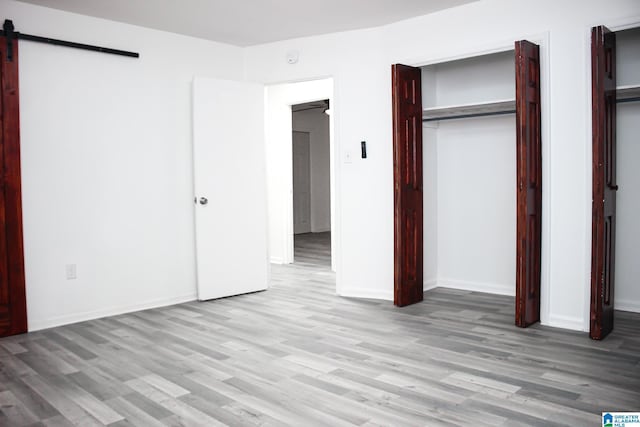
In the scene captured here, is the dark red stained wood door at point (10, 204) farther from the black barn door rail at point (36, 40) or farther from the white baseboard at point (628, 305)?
the white baseboard at point (628, 305)

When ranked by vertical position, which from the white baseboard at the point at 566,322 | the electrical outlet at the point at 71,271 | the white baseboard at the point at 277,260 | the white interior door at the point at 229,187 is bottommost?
the white baseboard at the point at 566,322

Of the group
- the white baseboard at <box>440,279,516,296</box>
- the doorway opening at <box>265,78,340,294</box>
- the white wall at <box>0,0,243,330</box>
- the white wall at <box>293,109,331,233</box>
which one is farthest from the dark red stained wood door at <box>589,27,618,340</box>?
the white wall at <box>293,109,331,233</box>

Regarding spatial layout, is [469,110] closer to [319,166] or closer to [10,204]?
[10,204]

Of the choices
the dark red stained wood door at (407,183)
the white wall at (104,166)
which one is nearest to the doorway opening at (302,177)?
the dark red stained wood door at (407,183)

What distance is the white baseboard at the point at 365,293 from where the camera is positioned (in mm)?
4965

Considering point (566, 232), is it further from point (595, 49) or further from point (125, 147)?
point (125, 147)

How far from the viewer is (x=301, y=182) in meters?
11.1

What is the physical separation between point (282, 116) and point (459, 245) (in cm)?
318

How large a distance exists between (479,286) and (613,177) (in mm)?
1844

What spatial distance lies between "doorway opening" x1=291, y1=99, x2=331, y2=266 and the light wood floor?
636 cm

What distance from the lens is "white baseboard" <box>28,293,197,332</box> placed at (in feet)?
13.5

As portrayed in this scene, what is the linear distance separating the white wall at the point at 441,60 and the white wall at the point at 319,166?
5698 mm

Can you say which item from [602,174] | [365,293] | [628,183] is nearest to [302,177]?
[365,293]

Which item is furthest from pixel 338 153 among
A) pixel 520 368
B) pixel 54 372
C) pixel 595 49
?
pixel 54 372
